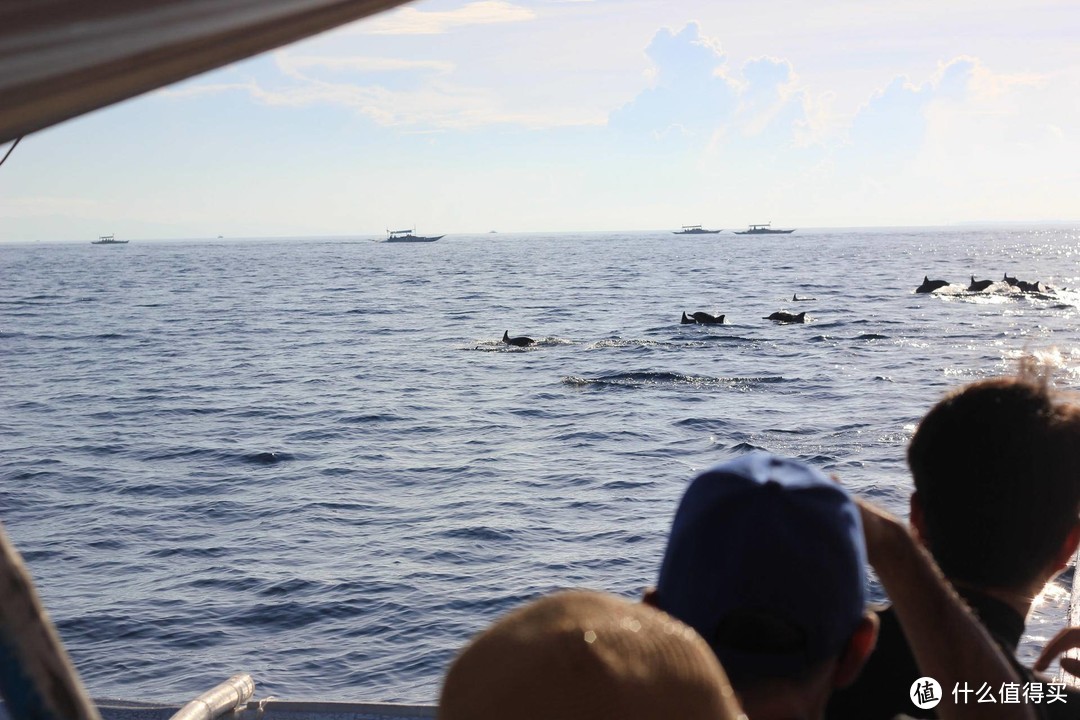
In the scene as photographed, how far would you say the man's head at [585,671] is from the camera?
2.87ft

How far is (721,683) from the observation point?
3.14ft

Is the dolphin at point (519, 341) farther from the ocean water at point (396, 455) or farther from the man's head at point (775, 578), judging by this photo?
the man's head at point (775, 578)

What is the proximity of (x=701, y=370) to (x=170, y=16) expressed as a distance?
27.5m

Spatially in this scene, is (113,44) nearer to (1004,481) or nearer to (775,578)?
(775,578)

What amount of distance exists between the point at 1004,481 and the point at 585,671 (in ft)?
4.81

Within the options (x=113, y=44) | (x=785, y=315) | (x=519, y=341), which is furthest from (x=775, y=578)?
(x=785, y=315)

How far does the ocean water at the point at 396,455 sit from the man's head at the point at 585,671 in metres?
0.52

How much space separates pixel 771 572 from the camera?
142 centimetres

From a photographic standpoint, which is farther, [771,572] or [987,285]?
[987,285]

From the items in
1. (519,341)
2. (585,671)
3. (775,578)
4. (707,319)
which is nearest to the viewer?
(585,671)

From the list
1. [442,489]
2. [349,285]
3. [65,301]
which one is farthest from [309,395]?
[349,285]

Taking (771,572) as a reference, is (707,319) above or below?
below

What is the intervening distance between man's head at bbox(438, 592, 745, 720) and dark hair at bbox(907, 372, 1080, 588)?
4.27ft

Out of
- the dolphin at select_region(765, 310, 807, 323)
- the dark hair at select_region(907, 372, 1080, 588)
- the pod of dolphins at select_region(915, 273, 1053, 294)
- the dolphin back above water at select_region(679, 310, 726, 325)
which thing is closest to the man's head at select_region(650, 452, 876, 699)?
the dark hair at select_region(907, 372, 1080, 588)
